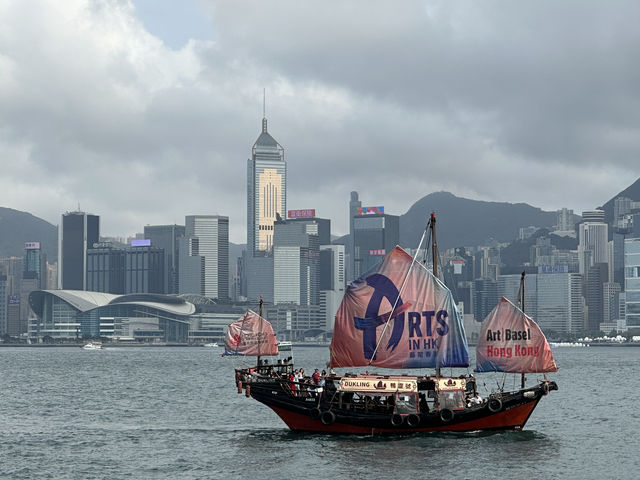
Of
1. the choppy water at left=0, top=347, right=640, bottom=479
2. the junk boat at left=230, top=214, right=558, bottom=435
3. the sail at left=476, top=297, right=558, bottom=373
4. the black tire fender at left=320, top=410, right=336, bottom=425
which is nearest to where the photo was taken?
the choppy water at left=0, top=347, right=640, bottom=479

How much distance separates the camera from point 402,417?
73750mm

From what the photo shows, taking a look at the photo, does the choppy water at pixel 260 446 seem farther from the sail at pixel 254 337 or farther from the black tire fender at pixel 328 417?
the sail at pixel 254 337

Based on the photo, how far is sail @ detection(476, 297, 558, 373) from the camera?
7894 cm

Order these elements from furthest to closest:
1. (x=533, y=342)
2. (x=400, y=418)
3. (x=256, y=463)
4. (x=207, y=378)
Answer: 1. (x=207, y=378)
2. (x=533, y=342)
3. (x=400, y=418)
4. (x=256, y=463)

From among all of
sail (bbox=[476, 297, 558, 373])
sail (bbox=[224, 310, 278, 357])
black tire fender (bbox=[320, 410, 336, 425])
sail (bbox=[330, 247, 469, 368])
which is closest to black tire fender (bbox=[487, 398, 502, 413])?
sail (bbox=[330, 247, 469, 368])

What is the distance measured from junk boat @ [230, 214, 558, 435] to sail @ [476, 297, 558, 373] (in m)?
0.07

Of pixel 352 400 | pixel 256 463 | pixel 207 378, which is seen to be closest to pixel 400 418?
pixel 352 400

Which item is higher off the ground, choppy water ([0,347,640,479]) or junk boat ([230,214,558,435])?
junk boat ([230,214,558,435])

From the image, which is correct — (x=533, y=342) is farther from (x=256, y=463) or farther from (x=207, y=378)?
(x=207, y=378)

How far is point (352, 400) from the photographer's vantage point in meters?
75.2

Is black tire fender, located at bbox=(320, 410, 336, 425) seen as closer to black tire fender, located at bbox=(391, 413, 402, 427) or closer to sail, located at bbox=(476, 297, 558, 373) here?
black tire fender, located at bbox=(391, 413, 402, 427)

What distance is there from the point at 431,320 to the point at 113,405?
43664mm

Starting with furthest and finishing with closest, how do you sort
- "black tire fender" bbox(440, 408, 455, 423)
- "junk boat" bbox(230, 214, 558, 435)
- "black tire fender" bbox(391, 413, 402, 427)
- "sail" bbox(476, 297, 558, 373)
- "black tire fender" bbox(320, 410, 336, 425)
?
"sail" bbox(476, 297, 558, 373), "black tire fender" bbox(320, 410, 336, 425), "junk boat" bbox(230, 214, 558, 435), "black tire fender" bbox(391, 413, 402, 427), "black tire fender" bbox(440, 408, 455, 423)

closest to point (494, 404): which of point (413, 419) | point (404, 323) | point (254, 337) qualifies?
point (413, 419)
